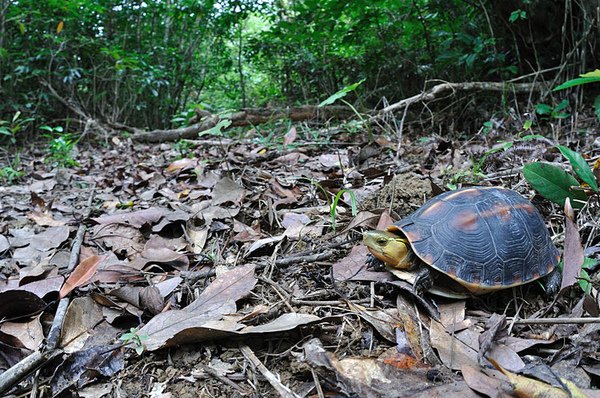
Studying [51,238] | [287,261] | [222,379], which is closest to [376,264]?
[287,261]

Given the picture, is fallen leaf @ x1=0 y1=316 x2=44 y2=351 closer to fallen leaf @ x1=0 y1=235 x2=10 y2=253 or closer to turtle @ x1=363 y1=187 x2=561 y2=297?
fallen leaf @ x1=0 y1=235 x2=10 y2=253

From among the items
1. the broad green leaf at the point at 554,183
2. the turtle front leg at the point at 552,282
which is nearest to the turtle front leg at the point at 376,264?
the turtle front leg at the point at 552,282

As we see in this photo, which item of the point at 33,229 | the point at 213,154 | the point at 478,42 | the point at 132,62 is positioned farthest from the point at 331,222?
the point at 132,62

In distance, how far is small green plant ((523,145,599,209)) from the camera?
8.02ft

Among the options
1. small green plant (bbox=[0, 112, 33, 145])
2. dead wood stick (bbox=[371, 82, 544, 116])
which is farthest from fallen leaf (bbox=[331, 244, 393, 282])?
small green plant (bbox=[0, 112, 33, 145])

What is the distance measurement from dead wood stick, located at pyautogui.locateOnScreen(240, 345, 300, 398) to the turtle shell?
0.89 meters

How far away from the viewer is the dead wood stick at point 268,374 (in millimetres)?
1448

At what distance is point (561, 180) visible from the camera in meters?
2.49

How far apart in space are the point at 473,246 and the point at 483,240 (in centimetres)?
6

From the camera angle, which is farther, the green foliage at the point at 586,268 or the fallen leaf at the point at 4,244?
the fallen leaf at the point at 4,244

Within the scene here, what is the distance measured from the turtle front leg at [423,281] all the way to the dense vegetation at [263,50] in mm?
4446

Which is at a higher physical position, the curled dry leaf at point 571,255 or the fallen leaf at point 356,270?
the curled dry leaf at point 571,255

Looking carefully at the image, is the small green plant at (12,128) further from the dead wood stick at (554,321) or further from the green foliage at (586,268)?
the green foliage at (586,268)

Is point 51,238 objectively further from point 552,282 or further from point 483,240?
point 552,282
